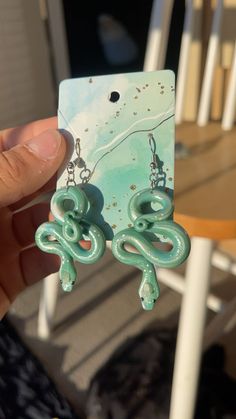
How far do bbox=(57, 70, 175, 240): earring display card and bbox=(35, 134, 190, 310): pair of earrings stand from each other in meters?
0.01

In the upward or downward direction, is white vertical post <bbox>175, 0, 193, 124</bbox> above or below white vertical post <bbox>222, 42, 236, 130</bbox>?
above

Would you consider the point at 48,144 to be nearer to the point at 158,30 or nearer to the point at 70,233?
the point at 70,233

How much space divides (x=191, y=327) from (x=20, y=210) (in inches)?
12.4

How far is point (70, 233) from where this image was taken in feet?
1.22

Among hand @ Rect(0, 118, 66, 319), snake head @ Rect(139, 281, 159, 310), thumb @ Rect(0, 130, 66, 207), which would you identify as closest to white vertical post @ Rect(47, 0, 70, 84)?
hand @ Rect(0, 118, 66, 319)

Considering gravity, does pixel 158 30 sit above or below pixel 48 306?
above

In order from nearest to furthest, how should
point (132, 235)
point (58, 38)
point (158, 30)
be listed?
point (132, 235) → point (158, 30) → point (58, 38)

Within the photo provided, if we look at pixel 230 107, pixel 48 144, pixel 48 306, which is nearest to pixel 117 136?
pixel 48 144

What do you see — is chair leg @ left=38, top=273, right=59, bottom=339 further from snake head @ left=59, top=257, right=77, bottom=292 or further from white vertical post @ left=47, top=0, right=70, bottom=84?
white vertical post @ left=47, top=0, right=70, bottom=84

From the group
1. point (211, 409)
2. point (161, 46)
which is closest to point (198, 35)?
point (161, 46)

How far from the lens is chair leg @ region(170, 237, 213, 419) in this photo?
62 centimetres

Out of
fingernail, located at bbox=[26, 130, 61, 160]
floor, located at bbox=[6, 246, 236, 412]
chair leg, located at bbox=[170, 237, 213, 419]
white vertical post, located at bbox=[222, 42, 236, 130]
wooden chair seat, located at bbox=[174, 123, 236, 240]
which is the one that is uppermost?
fingernail, located at bbox=[26, 130, 61, 160]

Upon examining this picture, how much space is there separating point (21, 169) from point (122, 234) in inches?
5.1

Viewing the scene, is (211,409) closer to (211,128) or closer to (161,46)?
(211,128)
